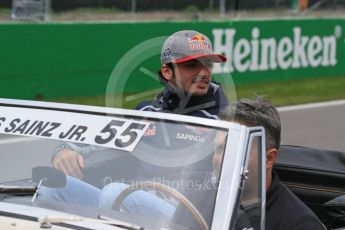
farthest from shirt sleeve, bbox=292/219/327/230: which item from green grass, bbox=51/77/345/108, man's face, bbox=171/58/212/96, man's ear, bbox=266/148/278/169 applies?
green grass, bbox=51/77/345/108

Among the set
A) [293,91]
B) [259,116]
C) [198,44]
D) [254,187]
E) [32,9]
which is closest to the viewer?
[254,187]

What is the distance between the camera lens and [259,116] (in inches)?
123

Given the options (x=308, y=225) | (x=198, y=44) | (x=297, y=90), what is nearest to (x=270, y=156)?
(x=308, y=225)

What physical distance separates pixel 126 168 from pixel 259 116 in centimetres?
52

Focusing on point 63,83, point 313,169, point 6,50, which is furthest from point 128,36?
point 313,169

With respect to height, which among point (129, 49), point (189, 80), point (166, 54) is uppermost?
point (129, 49)

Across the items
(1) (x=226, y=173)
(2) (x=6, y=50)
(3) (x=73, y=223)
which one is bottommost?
(3) (x=73, y=223)

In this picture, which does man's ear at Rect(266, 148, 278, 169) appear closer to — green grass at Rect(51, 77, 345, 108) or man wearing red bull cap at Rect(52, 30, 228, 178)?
man wearing red bull cap at Rect(52, 30, 228, 178)

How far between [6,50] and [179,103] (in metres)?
8.08

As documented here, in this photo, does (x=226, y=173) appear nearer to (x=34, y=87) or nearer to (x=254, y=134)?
(x=254, y=134)

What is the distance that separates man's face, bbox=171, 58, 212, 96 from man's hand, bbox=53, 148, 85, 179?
108 centimetres

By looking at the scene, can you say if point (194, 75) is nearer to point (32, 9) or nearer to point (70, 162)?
point (70, 162)

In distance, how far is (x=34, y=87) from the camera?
12.2 m

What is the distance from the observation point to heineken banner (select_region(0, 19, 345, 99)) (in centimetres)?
1212
